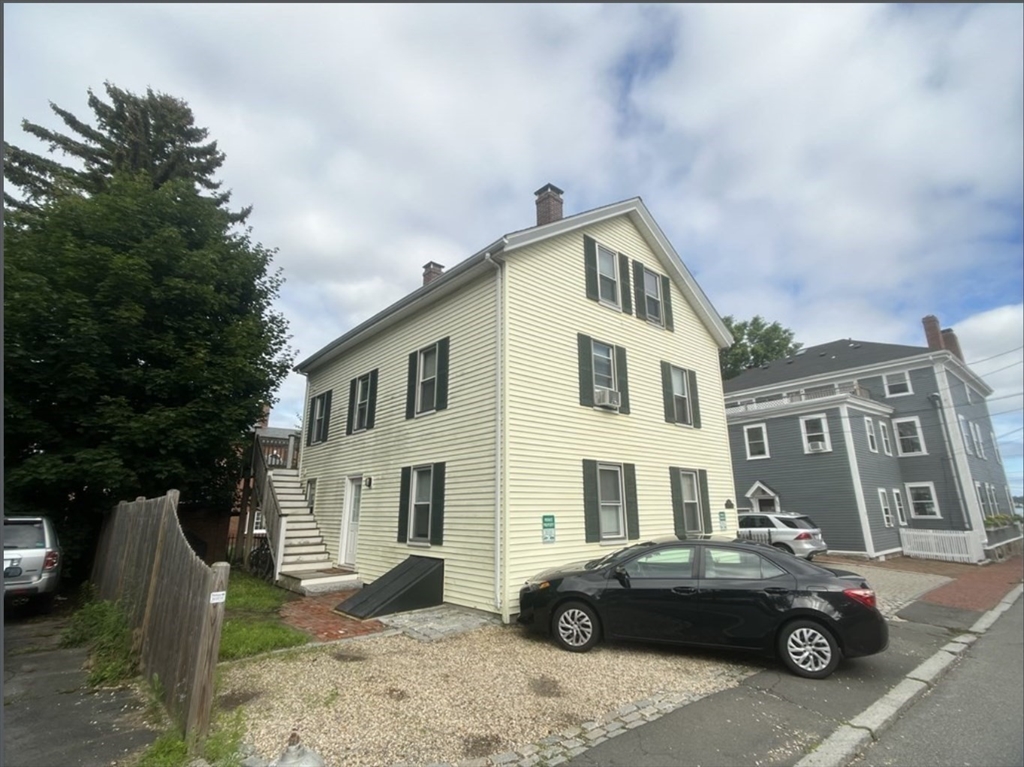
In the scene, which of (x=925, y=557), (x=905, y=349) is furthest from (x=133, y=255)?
(x=905, y=349)

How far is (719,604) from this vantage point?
23.0 ft

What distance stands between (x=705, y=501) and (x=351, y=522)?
9.50 m

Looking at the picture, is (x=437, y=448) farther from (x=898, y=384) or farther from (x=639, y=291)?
(x=898, y=384)

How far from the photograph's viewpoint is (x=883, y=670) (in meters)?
7.13

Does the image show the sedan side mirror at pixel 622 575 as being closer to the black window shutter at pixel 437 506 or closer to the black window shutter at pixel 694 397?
the black window shutter at pixel 437 506

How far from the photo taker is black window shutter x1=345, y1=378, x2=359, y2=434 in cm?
1497

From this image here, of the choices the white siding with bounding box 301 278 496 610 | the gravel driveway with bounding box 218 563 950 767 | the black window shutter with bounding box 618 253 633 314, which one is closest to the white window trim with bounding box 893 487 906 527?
the black window shutter with bounding box 618 253 633 314

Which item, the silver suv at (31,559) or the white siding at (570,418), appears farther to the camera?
the white siding at (570,418)

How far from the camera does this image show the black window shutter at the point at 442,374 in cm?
1177

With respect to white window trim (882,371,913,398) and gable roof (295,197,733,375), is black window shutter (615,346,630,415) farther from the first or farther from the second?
white window trim (882,371,913,398)

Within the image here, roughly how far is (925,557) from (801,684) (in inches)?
775

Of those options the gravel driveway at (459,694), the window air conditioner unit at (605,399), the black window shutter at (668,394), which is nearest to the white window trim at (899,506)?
the black window shutter at (668,394)

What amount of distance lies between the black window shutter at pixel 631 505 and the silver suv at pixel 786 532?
7.08m

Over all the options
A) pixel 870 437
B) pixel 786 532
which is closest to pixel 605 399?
pixel 786 532
